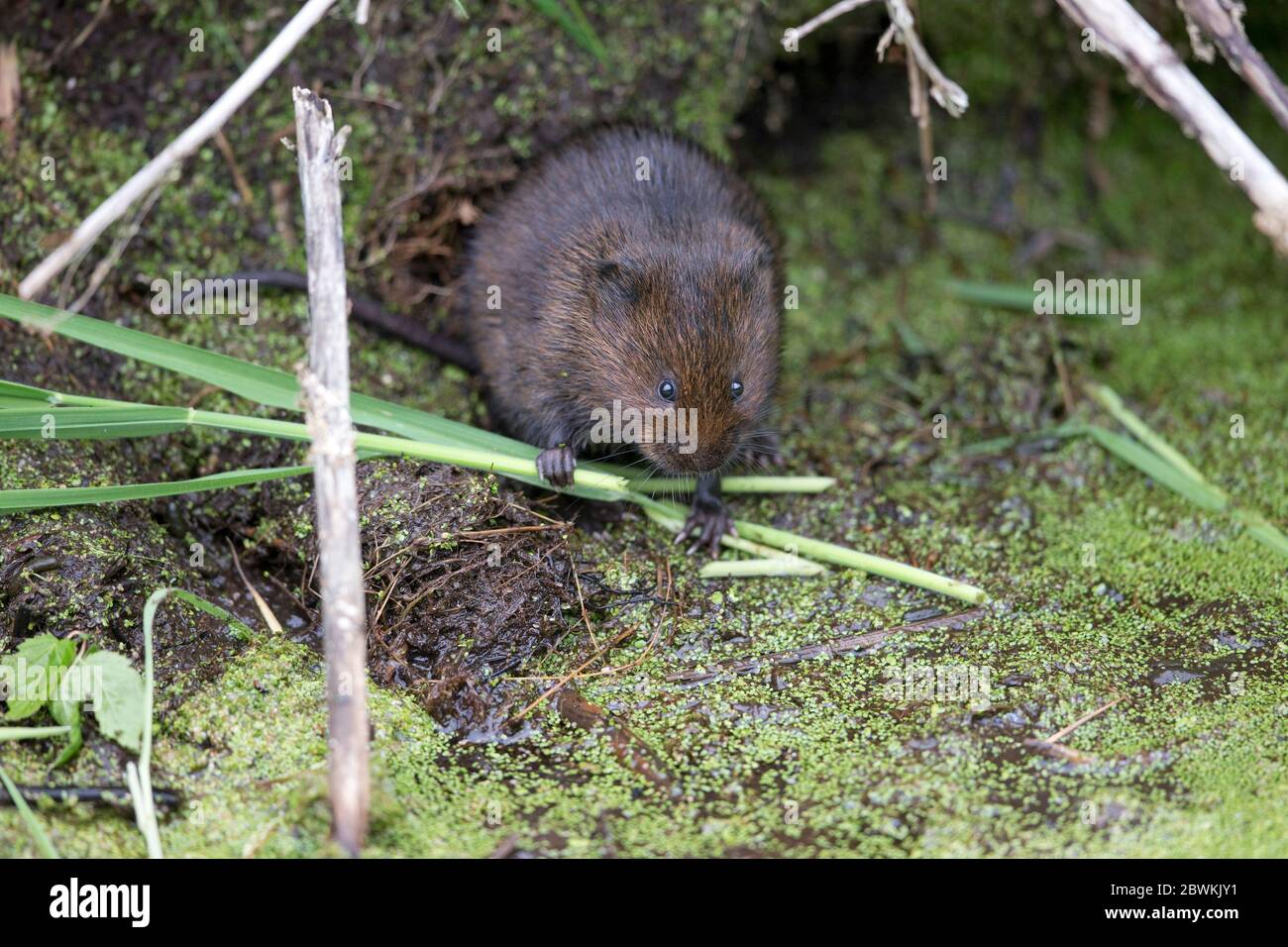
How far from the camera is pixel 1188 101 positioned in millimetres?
3105

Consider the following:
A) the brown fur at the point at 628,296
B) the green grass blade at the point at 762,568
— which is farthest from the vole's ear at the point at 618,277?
the green grass blade at the point at 762,568

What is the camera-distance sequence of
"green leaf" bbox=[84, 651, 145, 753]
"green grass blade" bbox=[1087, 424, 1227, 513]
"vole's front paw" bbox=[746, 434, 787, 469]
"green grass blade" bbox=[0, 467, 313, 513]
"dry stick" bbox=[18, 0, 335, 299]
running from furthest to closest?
"vole's front paw" bbox=[746, 434, 787, 469] → "green grass blade" bbox=[1087, 424, 1227, 513] → "green grass blade" bbox=[0, 467, 313, 513] → "green leaf" bbox=[84, 651, 145, 753] → "dry stick" bbox=[18, 0, 335, 299]

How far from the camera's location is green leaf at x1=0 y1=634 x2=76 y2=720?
10.3 ft

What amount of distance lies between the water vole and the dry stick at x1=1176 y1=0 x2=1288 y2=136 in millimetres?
1438

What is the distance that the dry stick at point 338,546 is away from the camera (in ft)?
8.96

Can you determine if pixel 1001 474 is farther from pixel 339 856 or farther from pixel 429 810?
pixel 339 856

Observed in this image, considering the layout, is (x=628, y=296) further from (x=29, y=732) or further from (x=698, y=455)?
(x=29, y=732)

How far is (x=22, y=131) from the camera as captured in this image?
4410mm

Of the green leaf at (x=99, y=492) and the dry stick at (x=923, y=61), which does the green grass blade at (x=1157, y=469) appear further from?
the green leaf at (x=99, y=492)

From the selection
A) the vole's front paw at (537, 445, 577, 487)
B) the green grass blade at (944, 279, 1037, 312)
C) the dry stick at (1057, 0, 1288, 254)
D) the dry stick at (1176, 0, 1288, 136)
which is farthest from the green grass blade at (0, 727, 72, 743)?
the green grass blade at (944, 279, 1037, 312)

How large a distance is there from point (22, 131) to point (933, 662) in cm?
355

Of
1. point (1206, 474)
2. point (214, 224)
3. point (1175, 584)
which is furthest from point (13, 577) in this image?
point (1206, 474)

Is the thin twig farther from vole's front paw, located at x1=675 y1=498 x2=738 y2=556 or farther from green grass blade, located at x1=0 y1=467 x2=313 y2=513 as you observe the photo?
vole's front paw, located at x1=675 y1=498 x2=738 y2=556

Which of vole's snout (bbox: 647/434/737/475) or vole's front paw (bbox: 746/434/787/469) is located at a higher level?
vole's front paw (bbox: 746/434/787/469)
